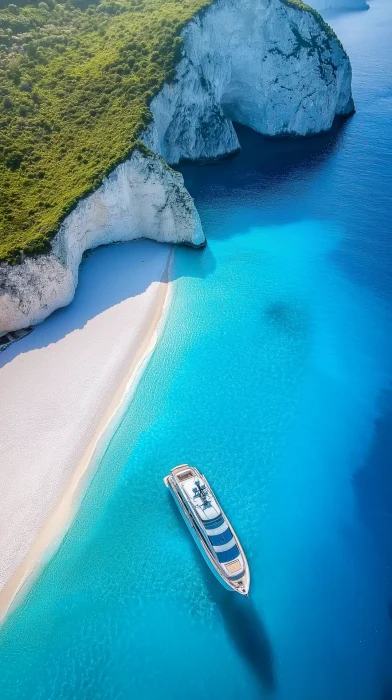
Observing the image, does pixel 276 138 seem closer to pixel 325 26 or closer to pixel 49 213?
pixel 325 26

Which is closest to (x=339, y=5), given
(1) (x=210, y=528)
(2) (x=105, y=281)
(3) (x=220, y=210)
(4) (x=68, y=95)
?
(3) (x=220, y=210)

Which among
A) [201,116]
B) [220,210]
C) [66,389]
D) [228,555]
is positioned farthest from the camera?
[201,116]

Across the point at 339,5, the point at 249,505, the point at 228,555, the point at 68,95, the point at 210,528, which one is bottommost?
the point at 249,505

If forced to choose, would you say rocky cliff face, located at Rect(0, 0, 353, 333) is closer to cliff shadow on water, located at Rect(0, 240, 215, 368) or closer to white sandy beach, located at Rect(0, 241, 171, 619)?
cliff shadow on water, located at Rect(0, 240, 215, 368)

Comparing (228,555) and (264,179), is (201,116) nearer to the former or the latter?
(264,179)

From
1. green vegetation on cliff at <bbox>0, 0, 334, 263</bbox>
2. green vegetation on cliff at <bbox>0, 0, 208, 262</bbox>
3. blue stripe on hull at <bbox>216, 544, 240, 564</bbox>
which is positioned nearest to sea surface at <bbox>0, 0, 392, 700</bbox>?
blue stripe on hull at <bbox>216, 544, 240, 564</bbox>

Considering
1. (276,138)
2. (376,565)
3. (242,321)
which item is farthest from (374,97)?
(376,565)

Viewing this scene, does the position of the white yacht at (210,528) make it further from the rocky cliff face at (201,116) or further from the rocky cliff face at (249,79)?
the rocky cliff face at (249,79)
